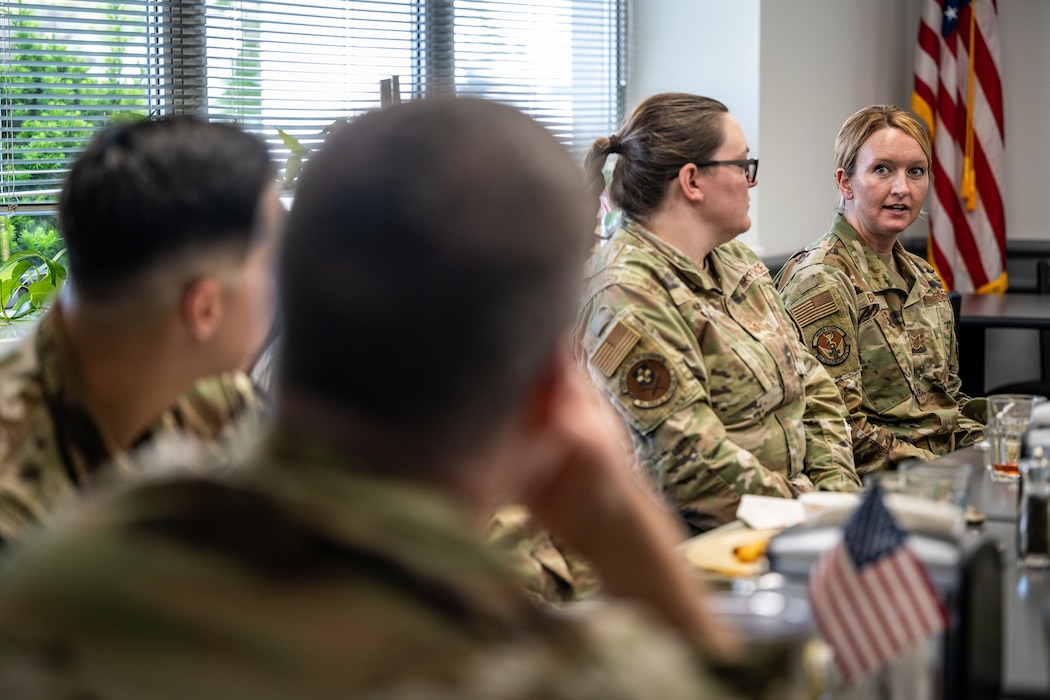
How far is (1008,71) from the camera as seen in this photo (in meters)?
6.25

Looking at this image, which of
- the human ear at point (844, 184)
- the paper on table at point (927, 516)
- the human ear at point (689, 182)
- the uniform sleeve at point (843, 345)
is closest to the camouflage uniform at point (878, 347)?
the uniform sleeve at point (843, 345)

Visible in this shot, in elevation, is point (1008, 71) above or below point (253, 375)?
above

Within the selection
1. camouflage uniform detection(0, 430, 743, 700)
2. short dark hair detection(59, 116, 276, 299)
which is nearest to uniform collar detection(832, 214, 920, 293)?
short dark hair detection(59, 116, 276, 299)

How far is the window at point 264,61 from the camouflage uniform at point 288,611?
2.37 metres

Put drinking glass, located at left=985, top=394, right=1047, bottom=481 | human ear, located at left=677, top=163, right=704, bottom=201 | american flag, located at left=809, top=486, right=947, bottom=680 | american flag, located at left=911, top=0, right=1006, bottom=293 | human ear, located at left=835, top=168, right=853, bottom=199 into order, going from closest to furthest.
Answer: american flag, located at left=809, top=486, right=947, bottom=680
drinking glass, located at left=985, top=394, right=1047, bottom=481
human ear, located at left=677, top=163, right=704, bottom=201
human ear, located at left=835, top=168, right=853, bottom=199
american flag, located at left=911, top=0, right=1006, bottom=293

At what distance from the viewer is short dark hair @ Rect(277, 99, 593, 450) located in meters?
0.68

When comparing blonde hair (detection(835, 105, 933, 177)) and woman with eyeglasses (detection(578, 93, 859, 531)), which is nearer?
woman with eyeglasses (detection(578, 93, 859, 531))

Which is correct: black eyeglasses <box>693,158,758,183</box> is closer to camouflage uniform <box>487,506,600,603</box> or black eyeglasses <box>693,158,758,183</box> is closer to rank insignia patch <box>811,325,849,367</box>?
rank insignia patch <box>811,325,849,367</box>

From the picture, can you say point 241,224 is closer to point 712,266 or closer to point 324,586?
point 324,586

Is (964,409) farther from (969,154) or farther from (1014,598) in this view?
(969,154)

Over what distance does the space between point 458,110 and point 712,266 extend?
80.6 inches

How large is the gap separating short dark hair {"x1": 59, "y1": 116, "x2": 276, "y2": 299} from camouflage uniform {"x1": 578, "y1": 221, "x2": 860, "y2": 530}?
1.17m

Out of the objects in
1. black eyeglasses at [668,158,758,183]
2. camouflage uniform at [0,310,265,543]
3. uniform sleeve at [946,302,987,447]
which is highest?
black eyeglasses at [668,158,758,183]

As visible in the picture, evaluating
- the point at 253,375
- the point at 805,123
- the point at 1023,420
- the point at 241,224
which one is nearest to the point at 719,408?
the point at 1023,420
